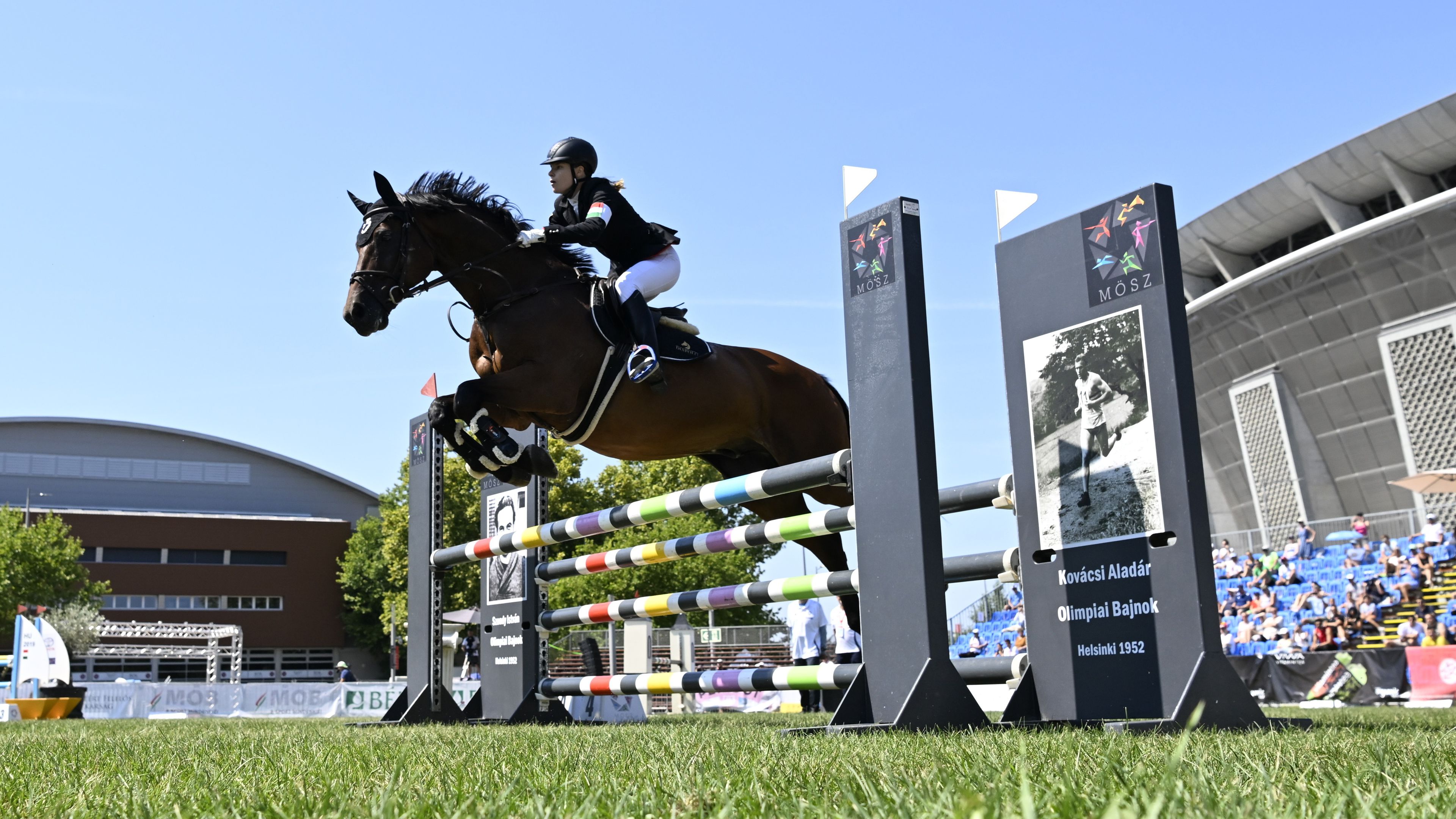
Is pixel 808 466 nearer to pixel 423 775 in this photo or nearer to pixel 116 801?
pixel 423 775

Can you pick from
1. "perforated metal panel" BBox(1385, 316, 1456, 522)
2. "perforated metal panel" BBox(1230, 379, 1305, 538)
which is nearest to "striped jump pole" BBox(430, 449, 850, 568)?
"perforated metal panel" BBox(1385, 316, 1456, 522)

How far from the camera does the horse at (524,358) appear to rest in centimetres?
496

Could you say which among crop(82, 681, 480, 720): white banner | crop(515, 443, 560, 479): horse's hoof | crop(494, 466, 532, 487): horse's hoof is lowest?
crop(82, 681, 480, 720): white banner

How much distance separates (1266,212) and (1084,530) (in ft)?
104

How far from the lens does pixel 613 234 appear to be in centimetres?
529

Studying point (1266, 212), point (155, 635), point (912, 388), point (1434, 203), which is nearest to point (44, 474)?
point (155, 635)

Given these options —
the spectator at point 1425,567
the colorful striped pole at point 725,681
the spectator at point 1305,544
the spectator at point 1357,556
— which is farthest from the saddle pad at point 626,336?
the spectator at point 1305,544

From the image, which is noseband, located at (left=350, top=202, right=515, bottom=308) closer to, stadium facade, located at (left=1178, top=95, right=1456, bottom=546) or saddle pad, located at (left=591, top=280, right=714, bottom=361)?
saddle pad, located at (left=591, top=280, right=714, bottom=361)

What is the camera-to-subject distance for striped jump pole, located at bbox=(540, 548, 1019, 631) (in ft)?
14.6

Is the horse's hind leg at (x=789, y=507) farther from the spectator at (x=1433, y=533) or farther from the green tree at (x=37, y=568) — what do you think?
the green tree at (x=37, y=568)

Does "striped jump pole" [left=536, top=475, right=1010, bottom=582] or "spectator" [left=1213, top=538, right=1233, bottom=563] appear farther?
"spectator" [left=1213, top=538, right=1233, bottom=563]

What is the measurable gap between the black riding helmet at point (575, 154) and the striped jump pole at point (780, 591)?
1.98 m

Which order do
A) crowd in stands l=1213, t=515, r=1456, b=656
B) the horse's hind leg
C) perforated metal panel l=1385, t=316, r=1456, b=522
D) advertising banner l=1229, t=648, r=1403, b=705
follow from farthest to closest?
perforated metal panel l=1385, t=316, r=1456, b=522, crowd in stands l=1213, t=515, r=1456, b=656, advertising banner l=1229, t=648, r=1403, b=705, the horse's hind leg

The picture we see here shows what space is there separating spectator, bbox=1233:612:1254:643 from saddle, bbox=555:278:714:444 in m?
15.7
